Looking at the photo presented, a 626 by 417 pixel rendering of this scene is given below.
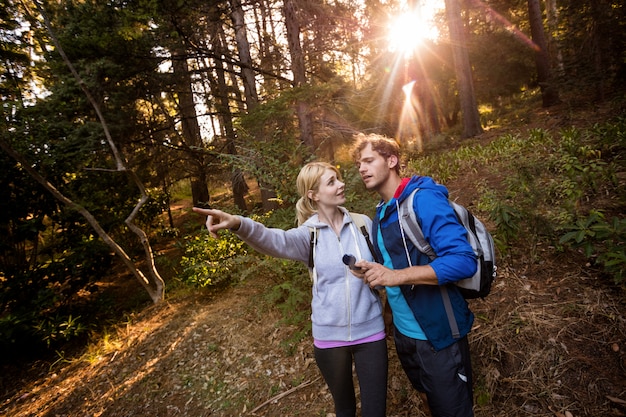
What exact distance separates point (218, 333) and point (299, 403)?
2.13 metres

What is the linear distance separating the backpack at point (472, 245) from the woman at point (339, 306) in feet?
1.70

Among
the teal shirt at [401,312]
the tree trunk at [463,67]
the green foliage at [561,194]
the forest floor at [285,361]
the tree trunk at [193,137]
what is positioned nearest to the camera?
the teal shirt at [401,312]

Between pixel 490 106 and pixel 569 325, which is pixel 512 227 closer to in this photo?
pixel 569 325

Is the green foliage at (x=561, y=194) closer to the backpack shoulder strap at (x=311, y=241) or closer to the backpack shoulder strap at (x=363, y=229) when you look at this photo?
the backpack shoulder strap at (x=363, y=229)

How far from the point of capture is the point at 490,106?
59.4ft

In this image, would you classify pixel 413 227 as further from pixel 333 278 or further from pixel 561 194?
pixel 561 194

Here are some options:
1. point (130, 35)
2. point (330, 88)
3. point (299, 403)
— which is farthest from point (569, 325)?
point (130, 35)

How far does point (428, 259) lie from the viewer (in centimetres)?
165

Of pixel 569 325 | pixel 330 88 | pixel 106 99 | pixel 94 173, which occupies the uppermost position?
pixel 106 99

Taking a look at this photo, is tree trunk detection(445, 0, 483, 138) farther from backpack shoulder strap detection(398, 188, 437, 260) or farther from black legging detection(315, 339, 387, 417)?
black legging detection(315, 339, 387, 417)

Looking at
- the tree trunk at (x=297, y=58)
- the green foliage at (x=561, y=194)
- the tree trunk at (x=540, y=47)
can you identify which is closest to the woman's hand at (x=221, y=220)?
the green foliage at (x=561, y=194)

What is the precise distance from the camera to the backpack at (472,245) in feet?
5.23

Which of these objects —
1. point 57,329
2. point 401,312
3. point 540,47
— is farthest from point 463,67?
point 57,329

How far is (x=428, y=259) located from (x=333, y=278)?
70 centimetres
